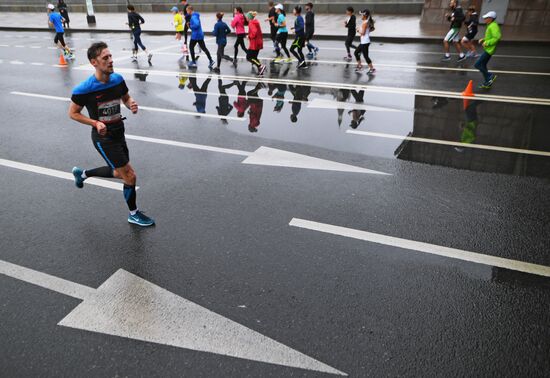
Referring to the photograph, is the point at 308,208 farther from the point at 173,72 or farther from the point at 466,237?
the point at 173,72

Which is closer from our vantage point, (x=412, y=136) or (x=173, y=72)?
(x=412, y=136)

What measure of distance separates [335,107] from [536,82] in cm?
609

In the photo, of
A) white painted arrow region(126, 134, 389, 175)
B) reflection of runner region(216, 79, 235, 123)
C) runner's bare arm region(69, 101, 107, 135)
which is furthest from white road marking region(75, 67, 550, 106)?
runner's bare arm region(69, 101, 107, 135)

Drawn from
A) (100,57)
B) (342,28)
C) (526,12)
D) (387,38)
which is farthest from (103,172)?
(526,12)

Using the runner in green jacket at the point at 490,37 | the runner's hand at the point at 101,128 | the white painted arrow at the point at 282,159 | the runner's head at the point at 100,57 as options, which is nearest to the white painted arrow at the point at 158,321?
the runner's hand at the point at 101,128

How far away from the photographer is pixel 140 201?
5672 millimetres

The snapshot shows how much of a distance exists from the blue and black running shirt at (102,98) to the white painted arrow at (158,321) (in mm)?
1773

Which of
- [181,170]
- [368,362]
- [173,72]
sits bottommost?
[368,362]

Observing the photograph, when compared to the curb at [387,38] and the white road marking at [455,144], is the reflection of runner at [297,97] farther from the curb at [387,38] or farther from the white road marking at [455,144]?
the curb at [387,38]

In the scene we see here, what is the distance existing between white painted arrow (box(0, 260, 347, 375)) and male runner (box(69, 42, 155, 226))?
1204 mm

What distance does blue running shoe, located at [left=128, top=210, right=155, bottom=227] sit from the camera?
5.06m

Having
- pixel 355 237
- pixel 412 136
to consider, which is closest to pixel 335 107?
pixel 412 136

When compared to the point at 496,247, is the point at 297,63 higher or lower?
higher

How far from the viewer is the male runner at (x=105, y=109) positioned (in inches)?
173
